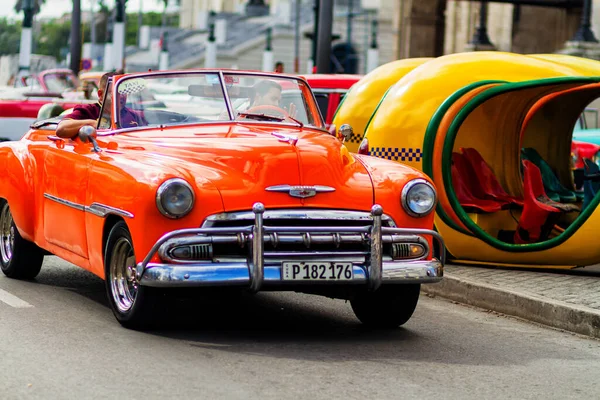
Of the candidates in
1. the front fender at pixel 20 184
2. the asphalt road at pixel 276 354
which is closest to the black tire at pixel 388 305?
the asphalt road at pixel 276 354

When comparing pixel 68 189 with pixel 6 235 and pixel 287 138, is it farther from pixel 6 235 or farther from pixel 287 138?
pixel 6 235

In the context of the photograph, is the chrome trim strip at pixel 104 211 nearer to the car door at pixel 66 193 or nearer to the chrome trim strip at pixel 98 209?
the chrome trim strip at pixel 98 209

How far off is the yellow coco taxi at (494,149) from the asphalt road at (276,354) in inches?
65.5

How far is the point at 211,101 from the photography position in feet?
29.5

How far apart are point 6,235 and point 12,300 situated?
157 centimetres

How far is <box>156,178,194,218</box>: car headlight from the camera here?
291 inches

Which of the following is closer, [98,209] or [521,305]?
[98,209]

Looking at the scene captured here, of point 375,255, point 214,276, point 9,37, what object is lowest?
point 9,37

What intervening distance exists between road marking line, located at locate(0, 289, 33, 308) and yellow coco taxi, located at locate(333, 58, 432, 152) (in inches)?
190

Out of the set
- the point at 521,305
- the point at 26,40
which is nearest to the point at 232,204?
the point at 521,305

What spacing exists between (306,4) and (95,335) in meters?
60.7

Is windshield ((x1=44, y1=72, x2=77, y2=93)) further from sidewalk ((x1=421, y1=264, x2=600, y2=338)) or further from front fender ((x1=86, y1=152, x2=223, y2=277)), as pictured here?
front fender ((x1=86, y1=152, x2=223, y2=277))

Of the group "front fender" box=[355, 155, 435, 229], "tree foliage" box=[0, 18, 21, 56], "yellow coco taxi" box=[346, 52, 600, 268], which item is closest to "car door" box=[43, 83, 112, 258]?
"front fender" box=[355, 155, 435, 229]

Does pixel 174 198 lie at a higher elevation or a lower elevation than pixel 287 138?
lower
